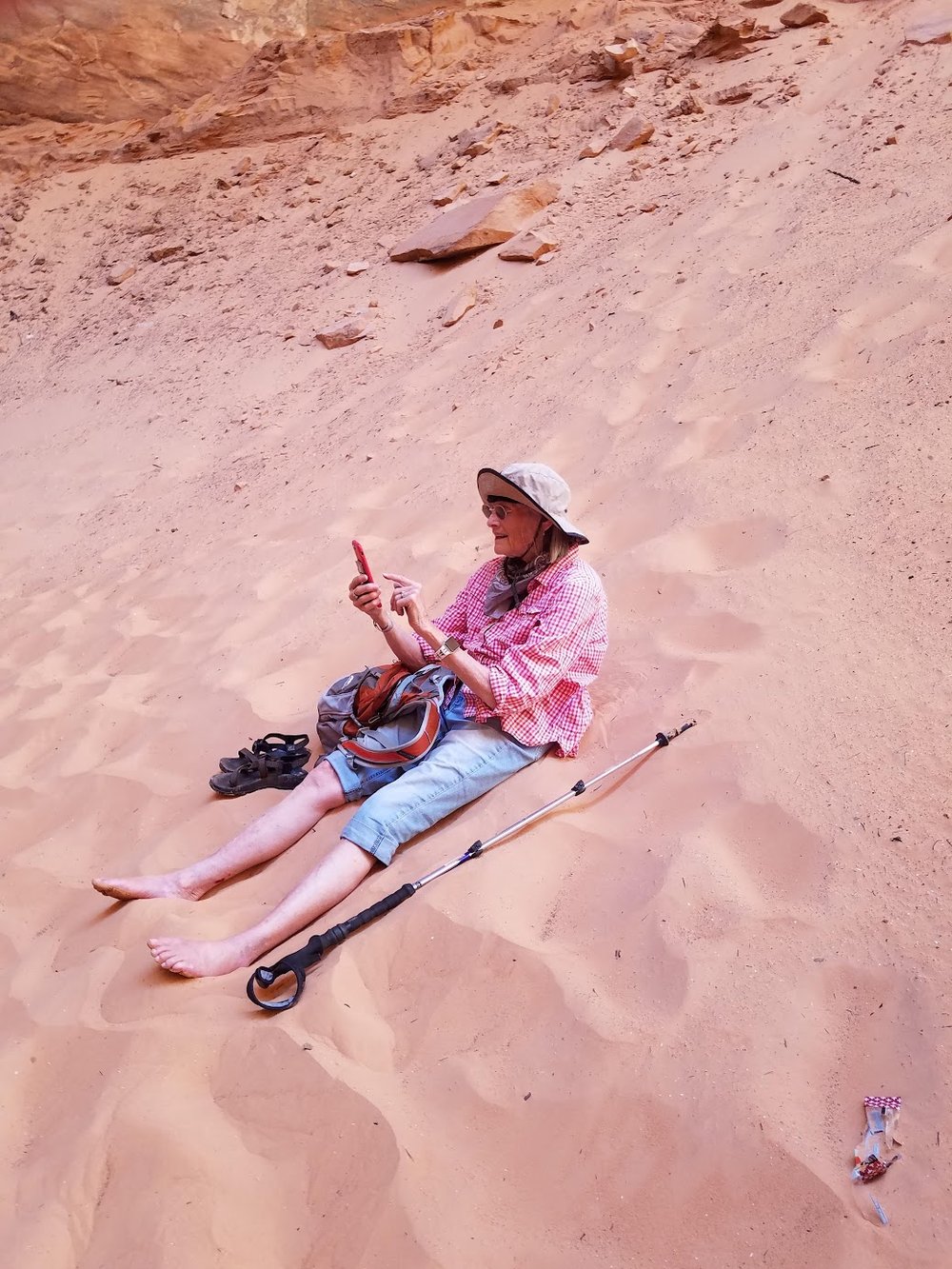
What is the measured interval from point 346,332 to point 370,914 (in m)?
4.97

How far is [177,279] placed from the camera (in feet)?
27.6

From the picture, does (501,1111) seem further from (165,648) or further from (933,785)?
(165,648)

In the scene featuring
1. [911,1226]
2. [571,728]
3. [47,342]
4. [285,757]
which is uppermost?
[911,1226]

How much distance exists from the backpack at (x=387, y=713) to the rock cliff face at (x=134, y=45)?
27.9 ft

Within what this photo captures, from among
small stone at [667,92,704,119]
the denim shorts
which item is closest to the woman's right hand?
the denim shorts

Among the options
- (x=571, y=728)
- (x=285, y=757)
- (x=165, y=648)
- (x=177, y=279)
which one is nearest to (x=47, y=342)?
(x=177, y=279)

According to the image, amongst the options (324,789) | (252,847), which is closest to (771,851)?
(324,789)

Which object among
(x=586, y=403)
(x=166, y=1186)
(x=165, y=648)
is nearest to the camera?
(x=166, y=1186)

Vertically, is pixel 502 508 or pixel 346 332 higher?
pixel 502 508

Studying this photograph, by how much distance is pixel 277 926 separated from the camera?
253cm

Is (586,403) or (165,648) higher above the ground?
(586,403)

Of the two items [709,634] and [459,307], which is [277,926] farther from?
[459,307]

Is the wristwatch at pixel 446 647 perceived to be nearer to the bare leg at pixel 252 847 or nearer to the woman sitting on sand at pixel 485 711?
the woman sitting on sand at pixel 485 711

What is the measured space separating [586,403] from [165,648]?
2.09 m
